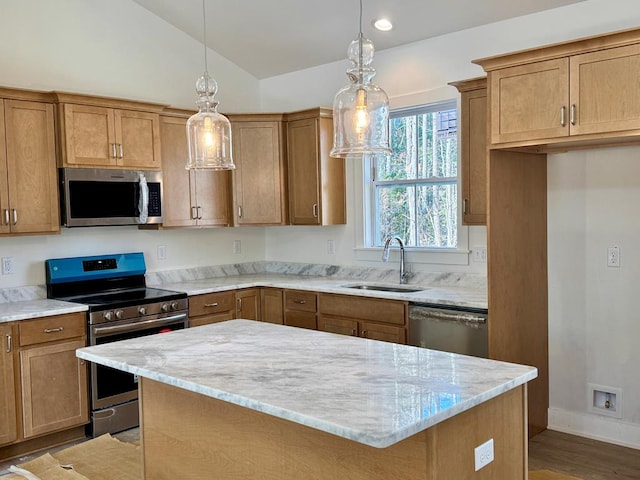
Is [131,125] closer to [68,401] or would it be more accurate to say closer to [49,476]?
[68,401]

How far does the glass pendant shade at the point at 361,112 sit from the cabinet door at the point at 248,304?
113 inches

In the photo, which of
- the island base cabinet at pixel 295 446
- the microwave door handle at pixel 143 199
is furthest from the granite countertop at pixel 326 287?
the island base cabinet at pixel 295 446

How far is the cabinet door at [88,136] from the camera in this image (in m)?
4.02

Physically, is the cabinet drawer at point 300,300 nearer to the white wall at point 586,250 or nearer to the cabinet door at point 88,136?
the white wall at point 586,250

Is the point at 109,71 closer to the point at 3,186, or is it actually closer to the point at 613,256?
the point at 3,186

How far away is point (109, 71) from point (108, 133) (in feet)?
2.32

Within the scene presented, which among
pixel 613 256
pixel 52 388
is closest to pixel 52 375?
pixel 52 388

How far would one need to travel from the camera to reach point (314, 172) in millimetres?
4914

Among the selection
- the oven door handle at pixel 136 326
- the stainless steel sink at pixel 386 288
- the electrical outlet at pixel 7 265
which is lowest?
the oven door handle at pixel 136 326

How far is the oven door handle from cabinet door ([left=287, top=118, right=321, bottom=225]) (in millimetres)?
1304

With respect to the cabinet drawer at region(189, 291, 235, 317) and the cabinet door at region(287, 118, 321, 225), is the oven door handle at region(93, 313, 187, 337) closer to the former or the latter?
the cabinet drawer at region(189, 291, 235, 317)

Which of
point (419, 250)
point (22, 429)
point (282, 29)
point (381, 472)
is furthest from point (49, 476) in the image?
point (282, 29)

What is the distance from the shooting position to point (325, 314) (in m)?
4.52

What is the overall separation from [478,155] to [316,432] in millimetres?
2540
